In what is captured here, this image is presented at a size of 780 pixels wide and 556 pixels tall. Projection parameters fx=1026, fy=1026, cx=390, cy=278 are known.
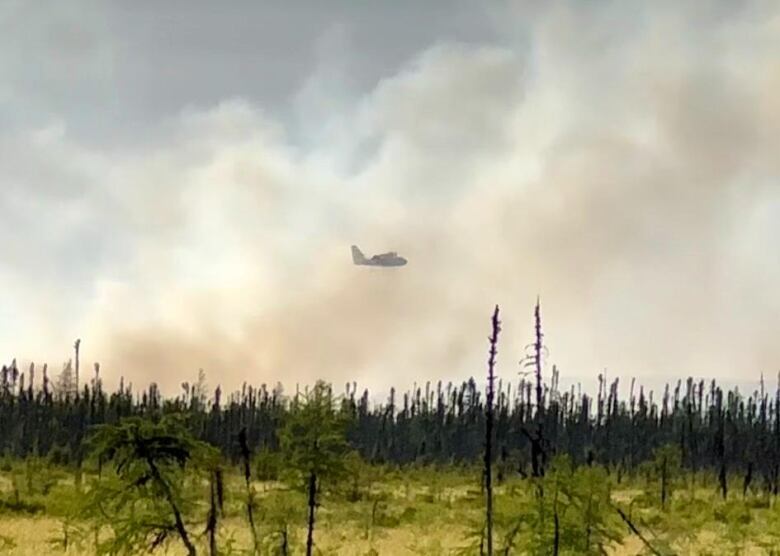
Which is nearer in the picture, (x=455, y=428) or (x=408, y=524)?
(x=408, y=524)

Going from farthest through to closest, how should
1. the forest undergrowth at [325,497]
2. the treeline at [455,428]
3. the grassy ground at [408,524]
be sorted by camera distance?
the treeline at [455,428], the grassy ground at [408,524], the forest undergrowth at [325,497]

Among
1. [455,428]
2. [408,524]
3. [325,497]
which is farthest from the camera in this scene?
[455,428]

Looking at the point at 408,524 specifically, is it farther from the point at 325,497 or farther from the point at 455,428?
the point at 455,428

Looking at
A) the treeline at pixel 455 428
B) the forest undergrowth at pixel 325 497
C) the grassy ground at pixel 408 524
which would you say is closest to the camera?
the forest undergrowth at pixel 325 497

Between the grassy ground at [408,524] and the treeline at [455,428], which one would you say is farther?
the treeline at [455,428]

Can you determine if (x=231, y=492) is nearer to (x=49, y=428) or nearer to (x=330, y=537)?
(x=330, y=537)

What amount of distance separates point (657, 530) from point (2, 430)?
214 ft

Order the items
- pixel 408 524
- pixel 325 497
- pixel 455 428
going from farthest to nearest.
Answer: pixel 455 428 → pixel 408 524 → pixel 325 497

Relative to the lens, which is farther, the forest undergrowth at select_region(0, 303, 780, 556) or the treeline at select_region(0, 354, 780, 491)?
the treeline at select_region(0, 354, 780, 491)

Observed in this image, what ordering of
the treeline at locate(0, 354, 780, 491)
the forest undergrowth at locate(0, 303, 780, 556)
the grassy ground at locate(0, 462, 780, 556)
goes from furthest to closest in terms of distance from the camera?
the treeline at locate(0, 354, 780, 491), the grassy ground at locate(0, 462, 780, 556), the forest undergrowth at locate(0, 303, 780, 556)

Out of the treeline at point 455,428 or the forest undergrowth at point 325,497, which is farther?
the treeline at point 455,428

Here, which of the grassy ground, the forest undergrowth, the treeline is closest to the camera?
the forest undergrowth

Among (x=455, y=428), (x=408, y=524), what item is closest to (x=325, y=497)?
(x=408, y=524)

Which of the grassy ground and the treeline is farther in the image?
the treeline
